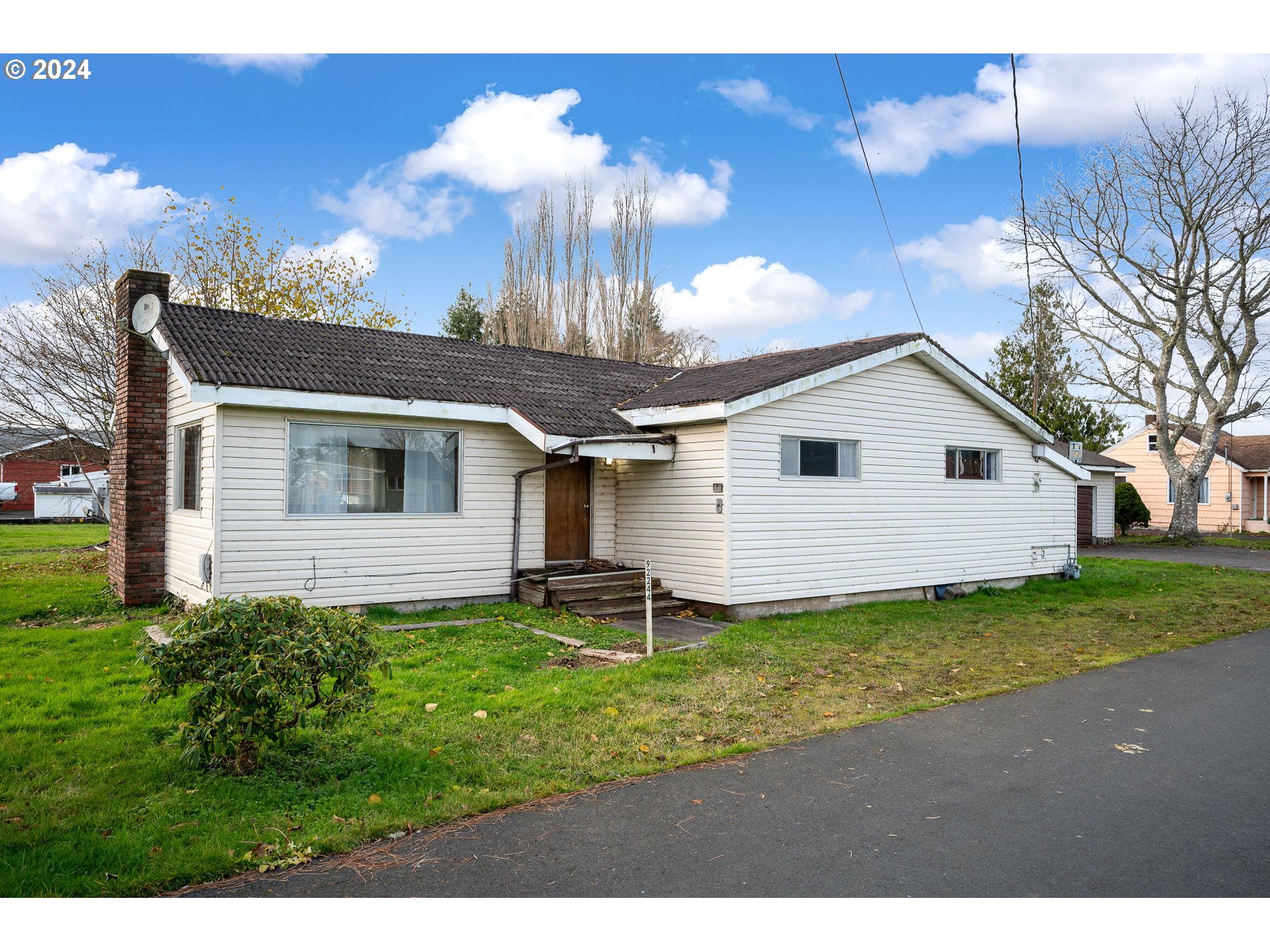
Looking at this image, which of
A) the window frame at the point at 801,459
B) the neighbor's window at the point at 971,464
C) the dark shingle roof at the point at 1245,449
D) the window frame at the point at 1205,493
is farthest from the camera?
the window frame at the point at 1205,493

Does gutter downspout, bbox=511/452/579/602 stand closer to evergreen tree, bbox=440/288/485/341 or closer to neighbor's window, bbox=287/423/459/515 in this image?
neighbor's window, bbox=287/423/459/515

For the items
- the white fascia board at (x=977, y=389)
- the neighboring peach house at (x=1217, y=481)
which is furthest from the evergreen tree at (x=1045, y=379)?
the white fascia board at (x=977, y=389)

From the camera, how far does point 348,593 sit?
1046cm

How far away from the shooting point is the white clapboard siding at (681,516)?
1138cm

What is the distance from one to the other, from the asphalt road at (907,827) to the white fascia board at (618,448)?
5760 mm

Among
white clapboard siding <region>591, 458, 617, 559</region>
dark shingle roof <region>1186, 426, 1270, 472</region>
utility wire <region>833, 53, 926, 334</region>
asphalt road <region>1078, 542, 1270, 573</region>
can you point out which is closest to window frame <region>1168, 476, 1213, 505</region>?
dark shingle roof <region>1186, 426, 1270, 472</region>

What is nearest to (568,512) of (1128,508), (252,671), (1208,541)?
(252,671)

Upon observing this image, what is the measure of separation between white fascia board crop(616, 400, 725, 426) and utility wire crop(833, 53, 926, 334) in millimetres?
3381

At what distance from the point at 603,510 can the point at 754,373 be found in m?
3.29

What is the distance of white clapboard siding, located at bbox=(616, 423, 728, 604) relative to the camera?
11383 millimetres

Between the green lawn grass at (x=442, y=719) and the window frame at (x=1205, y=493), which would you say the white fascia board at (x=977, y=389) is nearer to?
the green lawn grass at (x=442, y=719)

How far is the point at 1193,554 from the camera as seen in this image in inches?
941

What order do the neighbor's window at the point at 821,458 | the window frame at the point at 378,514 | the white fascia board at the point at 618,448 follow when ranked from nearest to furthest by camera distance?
the window frame at the point at 378,514 → the white fascia board at the point at 618,448 → the neighbor's window at the point at 821,458
